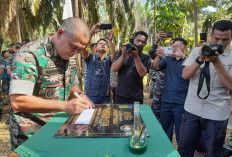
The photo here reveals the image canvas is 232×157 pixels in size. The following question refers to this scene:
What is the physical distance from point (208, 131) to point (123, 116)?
1012 millimetres

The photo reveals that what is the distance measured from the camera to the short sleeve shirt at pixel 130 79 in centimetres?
275

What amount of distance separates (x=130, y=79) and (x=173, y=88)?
0.63 metres

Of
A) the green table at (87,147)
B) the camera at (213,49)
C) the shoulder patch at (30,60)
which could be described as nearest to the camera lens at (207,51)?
the camera at (213,49)

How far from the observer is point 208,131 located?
1933 mm

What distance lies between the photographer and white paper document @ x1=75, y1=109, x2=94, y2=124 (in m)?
1.36

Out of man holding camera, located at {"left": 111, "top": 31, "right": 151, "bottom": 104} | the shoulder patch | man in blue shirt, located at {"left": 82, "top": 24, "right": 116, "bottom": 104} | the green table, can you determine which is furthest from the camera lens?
man in blue shirt, located at {"left": 82, "top": 24, "right": 116, "bottom": 104}

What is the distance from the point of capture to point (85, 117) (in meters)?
1.44

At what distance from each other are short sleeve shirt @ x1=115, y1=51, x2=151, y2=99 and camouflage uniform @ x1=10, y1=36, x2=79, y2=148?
1279mm

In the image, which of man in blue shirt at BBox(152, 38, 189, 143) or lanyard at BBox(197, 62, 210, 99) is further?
man in blue shirt at BBox(152, 38, 189, 143)

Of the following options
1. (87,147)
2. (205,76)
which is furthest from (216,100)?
(87,147)

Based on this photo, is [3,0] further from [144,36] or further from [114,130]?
[114,130]

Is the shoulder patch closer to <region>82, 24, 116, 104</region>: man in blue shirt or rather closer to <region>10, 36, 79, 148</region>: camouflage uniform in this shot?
<region>10, 36, 79, 148</region>: camouflage uniform

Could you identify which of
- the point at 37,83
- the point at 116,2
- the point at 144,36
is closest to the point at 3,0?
the point at 116,2

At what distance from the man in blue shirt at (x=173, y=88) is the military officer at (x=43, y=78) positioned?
1667mm
